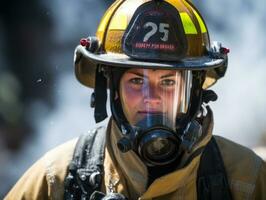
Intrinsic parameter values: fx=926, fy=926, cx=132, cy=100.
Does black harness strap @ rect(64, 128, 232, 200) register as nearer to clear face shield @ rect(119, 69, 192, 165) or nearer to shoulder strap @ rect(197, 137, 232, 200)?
shoulder strap @ rect(197, 137, 232, 200)

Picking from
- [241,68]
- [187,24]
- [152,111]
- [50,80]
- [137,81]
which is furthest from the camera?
[241,68]

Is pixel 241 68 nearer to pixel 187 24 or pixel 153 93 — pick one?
pixel 187 24

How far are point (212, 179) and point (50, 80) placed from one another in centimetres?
357

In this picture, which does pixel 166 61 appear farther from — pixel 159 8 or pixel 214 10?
pixel 214 10

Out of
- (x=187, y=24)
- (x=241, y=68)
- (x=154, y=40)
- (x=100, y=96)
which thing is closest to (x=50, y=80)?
(x=241, y=68)

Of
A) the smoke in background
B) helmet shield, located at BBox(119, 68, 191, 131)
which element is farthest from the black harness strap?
the smoke in background

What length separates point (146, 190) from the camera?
4.12m

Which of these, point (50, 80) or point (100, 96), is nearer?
point (100, 96)

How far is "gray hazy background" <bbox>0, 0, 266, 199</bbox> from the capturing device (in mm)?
7426

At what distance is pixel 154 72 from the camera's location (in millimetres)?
4137

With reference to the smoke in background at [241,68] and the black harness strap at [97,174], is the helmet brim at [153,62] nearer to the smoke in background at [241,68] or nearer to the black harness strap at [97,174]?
the black harness strap at [97,174]

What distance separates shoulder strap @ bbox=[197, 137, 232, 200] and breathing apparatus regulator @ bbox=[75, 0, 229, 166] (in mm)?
146

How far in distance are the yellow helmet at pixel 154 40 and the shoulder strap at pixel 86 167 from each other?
366 mm

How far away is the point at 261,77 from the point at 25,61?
1.96 m
